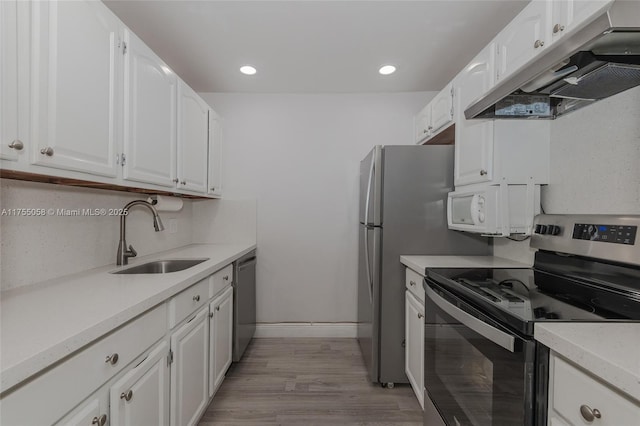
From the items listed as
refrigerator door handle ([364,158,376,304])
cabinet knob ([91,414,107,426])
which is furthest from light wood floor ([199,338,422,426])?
cabinet knob ([91,414,107,426])

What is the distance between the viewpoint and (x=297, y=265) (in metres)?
2.96

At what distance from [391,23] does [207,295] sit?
2041 millimetres

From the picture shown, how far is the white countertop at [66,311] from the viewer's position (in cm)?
65

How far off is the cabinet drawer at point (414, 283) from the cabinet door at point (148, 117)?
166 cm

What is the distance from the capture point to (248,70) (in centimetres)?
248

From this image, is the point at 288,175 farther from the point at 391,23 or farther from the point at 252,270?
the point at 391,23

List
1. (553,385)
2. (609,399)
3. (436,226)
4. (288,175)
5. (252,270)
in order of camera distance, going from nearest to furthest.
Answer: (609,399), (553,385), (436,226), (252,270), (288,175)

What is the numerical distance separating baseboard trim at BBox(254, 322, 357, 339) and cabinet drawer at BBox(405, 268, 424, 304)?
47.6 inches

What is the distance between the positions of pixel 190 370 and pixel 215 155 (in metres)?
1.80

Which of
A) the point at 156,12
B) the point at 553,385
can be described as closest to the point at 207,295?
the point at 553,385

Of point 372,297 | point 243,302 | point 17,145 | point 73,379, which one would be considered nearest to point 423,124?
point 372,297

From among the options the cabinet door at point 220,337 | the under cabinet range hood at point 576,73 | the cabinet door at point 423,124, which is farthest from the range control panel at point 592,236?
the cabinet door at point 220,337

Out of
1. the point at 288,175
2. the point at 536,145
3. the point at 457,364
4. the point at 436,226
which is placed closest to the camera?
the point at 457,364

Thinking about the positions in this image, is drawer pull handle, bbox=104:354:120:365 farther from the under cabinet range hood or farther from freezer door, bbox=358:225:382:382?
the under cabinet range hood
